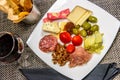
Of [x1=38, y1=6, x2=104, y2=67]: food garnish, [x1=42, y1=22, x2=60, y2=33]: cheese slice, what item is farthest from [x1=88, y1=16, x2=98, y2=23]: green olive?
[x1=42, y1=22, x2=60, y2=33]: cheese slice

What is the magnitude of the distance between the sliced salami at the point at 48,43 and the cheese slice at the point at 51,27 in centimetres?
2

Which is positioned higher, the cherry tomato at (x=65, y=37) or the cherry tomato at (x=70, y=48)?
the cherry tomato at (x=65, y=37)

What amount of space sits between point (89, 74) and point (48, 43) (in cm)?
16

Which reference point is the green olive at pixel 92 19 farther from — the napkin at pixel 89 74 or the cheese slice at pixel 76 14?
the napkin at pixel 89 74

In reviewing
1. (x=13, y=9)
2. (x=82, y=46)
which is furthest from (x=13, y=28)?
(x=82, y=46)

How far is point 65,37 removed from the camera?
1.00 metres

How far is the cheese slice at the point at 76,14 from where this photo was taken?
3.34 feet

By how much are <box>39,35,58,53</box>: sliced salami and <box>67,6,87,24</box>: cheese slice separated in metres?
0.08

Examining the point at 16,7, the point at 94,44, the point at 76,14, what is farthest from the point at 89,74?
the point at 16,7

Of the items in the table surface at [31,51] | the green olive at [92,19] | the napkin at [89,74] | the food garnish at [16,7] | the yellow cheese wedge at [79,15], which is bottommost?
the napkin at [89,74]

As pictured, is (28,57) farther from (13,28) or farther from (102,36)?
(102,36)

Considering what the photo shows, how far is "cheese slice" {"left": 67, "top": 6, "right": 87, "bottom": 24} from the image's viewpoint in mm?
1018

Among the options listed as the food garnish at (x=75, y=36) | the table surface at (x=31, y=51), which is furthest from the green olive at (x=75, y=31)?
the table surface at (x=31, y=51)

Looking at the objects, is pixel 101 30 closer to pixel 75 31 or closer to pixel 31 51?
pixel 75 31
